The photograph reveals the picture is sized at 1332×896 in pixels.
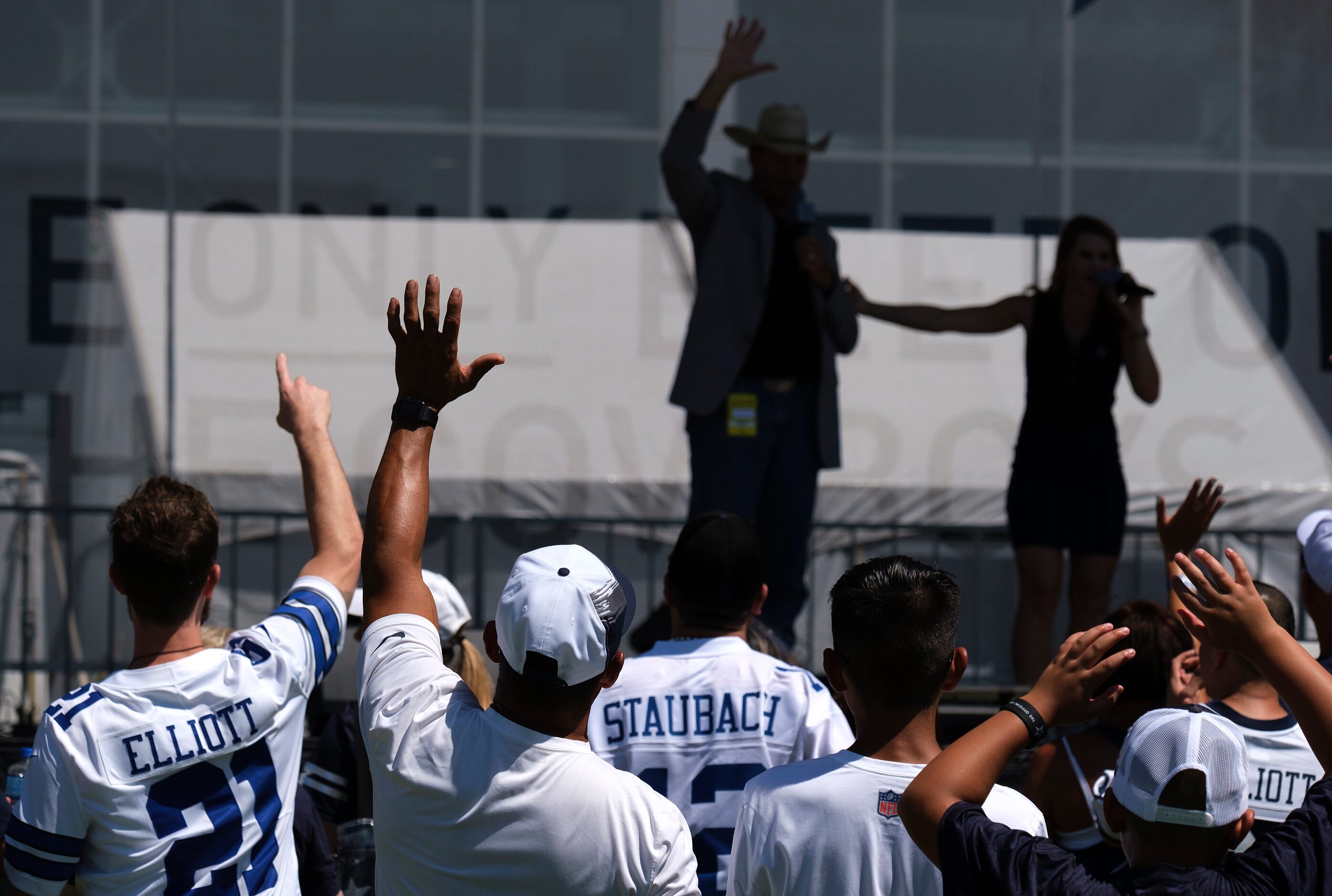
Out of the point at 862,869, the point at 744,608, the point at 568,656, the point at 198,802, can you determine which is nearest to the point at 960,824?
the point at 862,869

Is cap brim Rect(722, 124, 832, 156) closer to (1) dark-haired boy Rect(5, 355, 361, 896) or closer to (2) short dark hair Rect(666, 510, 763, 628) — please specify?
(2) short dark hair Rect(666, 510, 763, 628)

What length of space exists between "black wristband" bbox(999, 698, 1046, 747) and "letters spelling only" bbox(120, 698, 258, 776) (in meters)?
1.08

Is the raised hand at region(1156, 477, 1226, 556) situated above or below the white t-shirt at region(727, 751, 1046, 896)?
above

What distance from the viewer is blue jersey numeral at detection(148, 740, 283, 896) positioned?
6.10 feet

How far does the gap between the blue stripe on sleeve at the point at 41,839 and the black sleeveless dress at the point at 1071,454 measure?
3364mm

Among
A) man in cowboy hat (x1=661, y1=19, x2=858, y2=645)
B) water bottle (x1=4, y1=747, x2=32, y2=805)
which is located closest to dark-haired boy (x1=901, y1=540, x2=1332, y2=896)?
water bottle (x1=4, y1=747, x2=32, y2=805)

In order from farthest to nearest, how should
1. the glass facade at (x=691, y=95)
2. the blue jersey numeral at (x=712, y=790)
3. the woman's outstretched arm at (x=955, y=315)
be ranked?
1. the glass facade at (x=691, y=95)
2. the woman's outstretched arm at (x=955, y=315)
3. the blue jersey numeral at (x=712, y=790)

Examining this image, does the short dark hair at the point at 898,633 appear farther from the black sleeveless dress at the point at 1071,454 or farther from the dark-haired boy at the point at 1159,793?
the black sleeveless dress at the point at 1071,454

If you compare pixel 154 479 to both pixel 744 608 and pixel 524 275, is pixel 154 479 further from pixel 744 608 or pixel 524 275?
pixel 524 275

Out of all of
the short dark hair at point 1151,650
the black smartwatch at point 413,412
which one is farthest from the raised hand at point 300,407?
the short dark hair at point 1151,650

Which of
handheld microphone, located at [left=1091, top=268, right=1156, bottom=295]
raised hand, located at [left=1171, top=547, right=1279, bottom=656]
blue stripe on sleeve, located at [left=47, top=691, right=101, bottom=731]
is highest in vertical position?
handheld microphone, located at [left=1091, top=268, right=1156, bottom=295]

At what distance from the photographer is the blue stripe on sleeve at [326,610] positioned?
6.79 feet

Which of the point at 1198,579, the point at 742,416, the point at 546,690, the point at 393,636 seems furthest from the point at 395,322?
the point at 742,416

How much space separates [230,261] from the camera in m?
5.28
